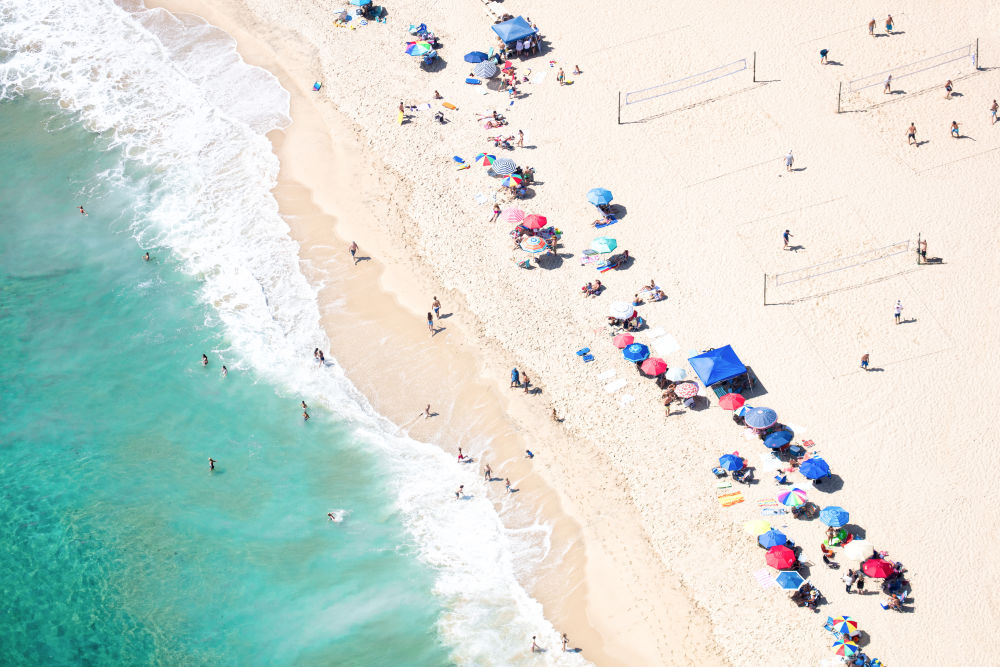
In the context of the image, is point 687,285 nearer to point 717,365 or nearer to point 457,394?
point 717,365

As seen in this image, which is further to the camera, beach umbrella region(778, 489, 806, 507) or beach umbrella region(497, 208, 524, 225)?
beach umbrella region(497, 208, 524, 225)

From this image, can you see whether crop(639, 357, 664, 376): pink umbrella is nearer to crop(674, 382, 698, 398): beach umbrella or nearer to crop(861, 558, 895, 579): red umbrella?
crop(674, 382, 698, 398): beach umbrella

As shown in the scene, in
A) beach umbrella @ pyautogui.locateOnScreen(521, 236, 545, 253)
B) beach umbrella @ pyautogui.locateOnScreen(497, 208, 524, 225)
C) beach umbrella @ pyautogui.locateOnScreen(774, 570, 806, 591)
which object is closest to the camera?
beach umbrella @ pyautogui.locateOnScreen(774, 570, 806, 591)

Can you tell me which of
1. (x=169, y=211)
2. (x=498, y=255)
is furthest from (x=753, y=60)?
(x=169, y=211)

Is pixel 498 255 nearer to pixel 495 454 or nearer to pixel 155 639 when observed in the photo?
pixel 495 454

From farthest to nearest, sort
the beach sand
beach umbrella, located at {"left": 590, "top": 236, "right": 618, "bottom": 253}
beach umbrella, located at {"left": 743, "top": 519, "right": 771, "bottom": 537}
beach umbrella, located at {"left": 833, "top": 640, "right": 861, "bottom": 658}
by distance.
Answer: beach umbrella, located at {"left": 590, "top": 236, "right": 618, "bottom": 253}, beach umbrella, located at {"left": 743, "top": 519, "right": 771, "bottom": 537}, the beach sand, beach umbrella, located at {"left": 833, "top": 640, "right": 861, "bottom": 658}

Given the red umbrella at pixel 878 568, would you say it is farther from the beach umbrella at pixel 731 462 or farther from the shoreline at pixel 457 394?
the shoreline at pixel 457 394

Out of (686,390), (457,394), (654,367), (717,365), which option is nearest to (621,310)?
(654,367)

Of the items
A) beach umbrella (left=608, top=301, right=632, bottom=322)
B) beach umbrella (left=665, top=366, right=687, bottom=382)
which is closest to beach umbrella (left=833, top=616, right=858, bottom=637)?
beach umbrella (left=665, top=366, right=687, bottom=382)
